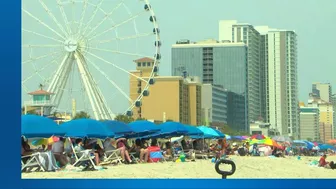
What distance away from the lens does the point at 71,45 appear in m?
26.1

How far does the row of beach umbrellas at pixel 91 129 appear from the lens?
450 inches

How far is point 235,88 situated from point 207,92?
40.8 ft

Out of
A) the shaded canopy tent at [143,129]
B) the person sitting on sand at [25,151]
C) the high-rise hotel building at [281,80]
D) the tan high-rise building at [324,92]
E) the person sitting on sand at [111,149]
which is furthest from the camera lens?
the tan high-rise building at [324,92]

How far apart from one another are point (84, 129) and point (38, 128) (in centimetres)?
183

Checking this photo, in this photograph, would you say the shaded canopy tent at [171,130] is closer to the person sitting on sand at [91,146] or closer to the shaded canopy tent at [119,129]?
the shaded canopy tent at [119,129]

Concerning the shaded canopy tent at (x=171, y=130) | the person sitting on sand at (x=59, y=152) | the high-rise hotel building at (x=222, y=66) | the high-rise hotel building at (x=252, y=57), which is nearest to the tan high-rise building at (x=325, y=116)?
the high-rise hotel building at (x=252, y=57)

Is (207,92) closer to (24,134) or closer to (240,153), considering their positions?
(240,153)

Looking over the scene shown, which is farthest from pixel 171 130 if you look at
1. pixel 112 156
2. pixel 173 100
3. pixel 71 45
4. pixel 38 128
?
pixel 173 100

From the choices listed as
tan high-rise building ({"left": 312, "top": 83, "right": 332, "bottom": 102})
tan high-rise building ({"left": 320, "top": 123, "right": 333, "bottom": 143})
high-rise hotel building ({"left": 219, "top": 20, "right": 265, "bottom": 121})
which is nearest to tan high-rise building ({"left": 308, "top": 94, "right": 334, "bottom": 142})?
tan high-rise building ({"left": 320, "top": 123, "right": 333, "bottom": 143})

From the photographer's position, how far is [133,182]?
429 centimetres

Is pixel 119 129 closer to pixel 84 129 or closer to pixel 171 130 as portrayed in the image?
pixel 171 130

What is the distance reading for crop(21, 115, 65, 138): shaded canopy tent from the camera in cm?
1126

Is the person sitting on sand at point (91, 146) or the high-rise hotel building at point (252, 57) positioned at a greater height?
the high-rise hotel building at point (252, 57)

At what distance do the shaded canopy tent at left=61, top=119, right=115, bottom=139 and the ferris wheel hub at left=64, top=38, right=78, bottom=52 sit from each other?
42.6ft
